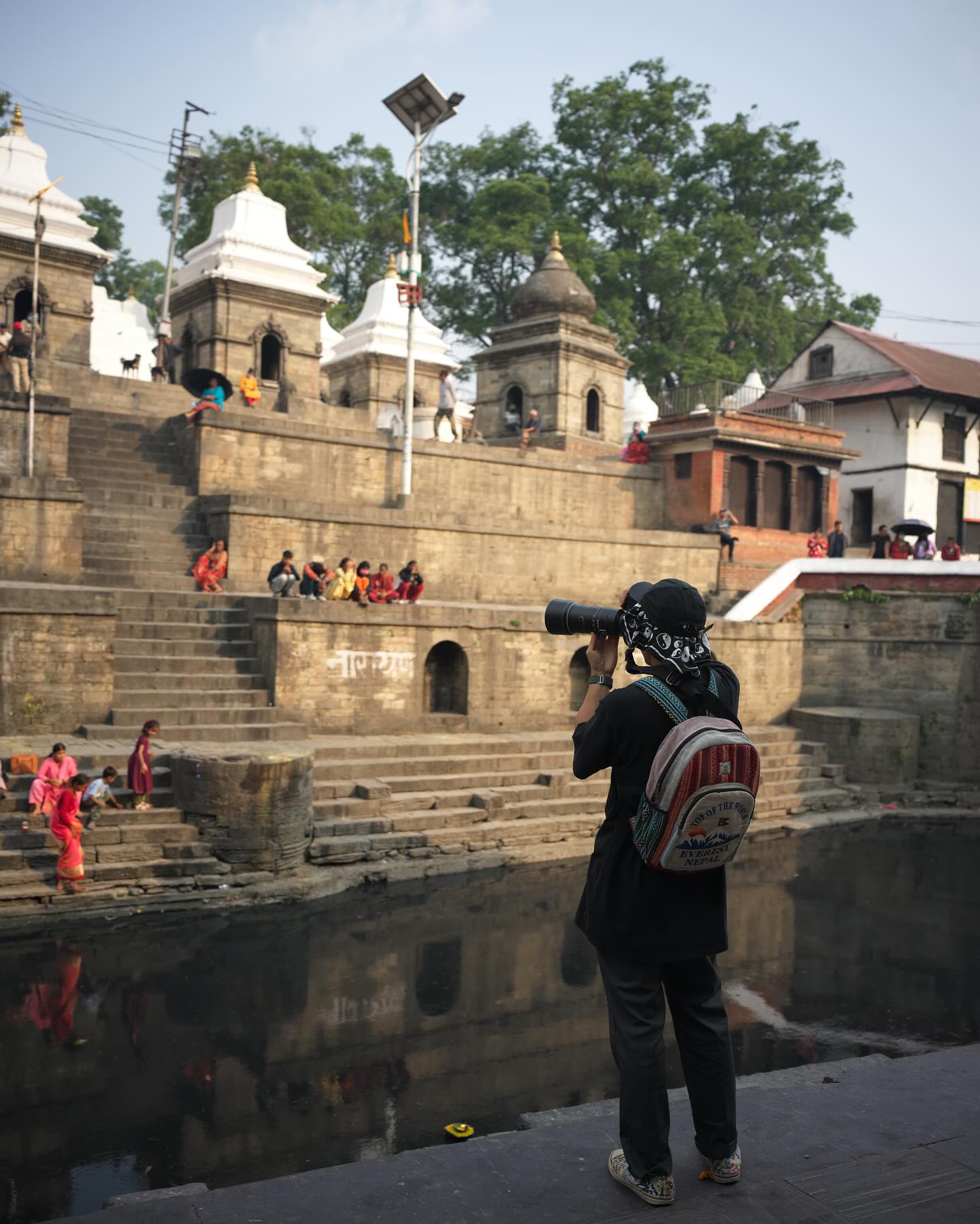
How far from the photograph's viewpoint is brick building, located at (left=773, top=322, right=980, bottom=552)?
26719mm

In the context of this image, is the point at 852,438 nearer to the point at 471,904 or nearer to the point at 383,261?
the point at 383,261

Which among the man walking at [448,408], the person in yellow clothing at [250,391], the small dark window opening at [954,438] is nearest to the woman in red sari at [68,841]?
the person in yellow clothing at [250,391]

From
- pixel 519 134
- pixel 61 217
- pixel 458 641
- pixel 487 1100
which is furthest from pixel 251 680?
pixel 519 134

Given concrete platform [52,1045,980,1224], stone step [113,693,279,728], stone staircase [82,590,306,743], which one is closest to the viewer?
concrete platform [52,1045,980,1224]

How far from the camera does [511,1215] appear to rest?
2.69m

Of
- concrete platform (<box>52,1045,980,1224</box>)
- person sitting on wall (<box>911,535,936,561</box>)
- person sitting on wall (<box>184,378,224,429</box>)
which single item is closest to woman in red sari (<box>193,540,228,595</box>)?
person sitting on wall (<box>184,378,224,429</box>)

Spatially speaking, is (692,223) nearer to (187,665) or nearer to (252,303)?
(252,303)

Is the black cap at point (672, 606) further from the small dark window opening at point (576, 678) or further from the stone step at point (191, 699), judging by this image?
the small dark window opening at point (576, 678)

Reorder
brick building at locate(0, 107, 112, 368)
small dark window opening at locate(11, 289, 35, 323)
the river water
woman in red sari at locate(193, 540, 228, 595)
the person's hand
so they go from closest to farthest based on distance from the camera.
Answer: the person's hand, the river water, woman in red sari at locate(193, 540, 228, 595), brick building at locate(0, 107, 112, 368), small dark window opening at locate(11, 289, 35, 323)

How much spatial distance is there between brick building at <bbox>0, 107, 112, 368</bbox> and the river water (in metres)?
15.1

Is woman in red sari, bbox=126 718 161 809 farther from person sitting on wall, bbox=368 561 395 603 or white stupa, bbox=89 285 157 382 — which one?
white stupa, bbox=89 285 157 382

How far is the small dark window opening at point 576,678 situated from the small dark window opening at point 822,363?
16.9m

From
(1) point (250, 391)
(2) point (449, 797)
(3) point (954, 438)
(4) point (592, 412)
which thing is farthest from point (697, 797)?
(3) point (954, 438)

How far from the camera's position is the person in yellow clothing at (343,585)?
14047 millimetres
